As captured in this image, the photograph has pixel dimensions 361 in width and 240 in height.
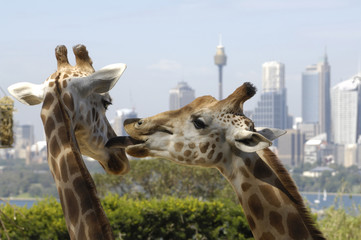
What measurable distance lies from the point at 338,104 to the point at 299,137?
136ft

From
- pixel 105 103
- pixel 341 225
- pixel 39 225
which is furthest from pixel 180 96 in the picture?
pixel 105 103

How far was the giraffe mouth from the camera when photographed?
113 inches

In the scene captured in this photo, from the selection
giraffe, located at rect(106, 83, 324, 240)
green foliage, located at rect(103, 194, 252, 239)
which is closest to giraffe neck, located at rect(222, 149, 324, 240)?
giraffe, located at rect(106, 83, 324, 240)

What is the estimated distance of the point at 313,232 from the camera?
2861mm

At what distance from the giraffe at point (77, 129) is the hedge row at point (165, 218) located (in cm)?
439

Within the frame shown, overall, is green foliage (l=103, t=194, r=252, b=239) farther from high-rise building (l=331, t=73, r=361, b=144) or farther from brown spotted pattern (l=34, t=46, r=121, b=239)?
high-rise building (l=331, t=73, r=361, b=144)

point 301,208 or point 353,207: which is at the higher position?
point 301,208

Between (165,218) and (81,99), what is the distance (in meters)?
5.05

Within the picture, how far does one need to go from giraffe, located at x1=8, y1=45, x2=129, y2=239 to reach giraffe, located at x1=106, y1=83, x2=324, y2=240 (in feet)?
0.68

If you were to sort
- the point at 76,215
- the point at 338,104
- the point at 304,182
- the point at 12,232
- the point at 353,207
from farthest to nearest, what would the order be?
the point at 338,104 → the point at 304,182 → the point at 353,207 → the point at 12,232 → the point at 76,215

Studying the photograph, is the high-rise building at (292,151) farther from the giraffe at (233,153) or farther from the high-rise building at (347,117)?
the giraffe at (233,153)

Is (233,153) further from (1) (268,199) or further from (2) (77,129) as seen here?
(2) (77,129)

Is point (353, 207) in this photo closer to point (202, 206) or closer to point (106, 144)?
point (202, 206)

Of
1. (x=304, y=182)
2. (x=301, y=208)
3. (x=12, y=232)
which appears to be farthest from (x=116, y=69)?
(x=304, y=182)
